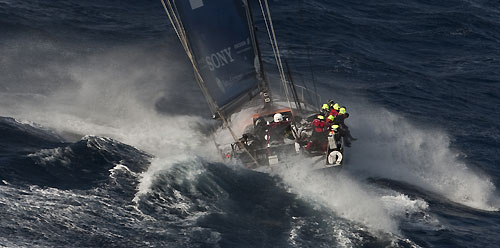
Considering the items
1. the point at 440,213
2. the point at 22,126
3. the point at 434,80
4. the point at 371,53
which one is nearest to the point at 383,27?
the point at 371,53

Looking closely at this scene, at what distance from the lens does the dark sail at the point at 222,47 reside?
2338 cm

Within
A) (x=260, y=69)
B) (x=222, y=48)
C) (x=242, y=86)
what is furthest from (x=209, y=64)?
(x=260, y=69)

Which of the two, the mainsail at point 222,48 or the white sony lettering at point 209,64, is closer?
the mainsail at point 222,48

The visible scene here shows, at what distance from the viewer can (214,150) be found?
23.6m

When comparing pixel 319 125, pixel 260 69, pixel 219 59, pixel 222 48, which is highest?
pixel 222 48

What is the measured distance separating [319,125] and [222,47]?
→ 4.63m

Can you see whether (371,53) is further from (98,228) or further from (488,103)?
(98,228)

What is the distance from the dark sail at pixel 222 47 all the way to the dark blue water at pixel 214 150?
1.94 m

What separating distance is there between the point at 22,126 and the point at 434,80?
18074 mm

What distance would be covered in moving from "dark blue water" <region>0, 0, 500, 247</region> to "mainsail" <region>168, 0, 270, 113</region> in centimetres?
187

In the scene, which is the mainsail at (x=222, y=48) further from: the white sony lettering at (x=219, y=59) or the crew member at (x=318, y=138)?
the crew member at (x=318, y=138)

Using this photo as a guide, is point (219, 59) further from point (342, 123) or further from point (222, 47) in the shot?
point (342, 123)

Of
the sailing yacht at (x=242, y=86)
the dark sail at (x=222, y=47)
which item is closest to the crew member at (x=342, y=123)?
the sailing yacht at (x=242, y=86)

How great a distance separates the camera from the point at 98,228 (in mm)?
16203
